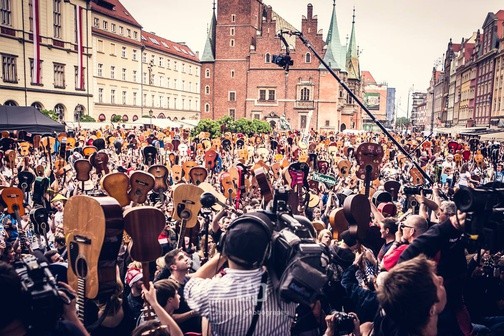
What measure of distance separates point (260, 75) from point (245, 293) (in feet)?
205

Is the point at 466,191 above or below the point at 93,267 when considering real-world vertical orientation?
above

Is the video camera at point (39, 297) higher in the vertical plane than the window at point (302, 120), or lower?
lower

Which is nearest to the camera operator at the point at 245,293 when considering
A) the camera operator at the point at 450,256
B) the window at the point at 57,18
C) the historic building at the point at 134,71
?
the camera operator at the point at 450,256

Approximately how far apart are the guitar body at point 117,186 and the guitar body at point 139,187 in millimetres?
227

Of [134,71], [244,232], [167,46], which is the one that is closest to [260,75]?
[134,71]

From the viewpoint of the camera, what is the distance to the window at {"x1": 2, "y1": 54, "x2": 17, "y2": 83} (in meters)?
39.6

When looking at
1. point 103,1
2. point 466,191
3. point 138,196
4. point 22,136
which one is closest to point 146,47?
point 103,1

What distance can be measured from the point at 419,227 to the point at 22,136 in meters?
21.2

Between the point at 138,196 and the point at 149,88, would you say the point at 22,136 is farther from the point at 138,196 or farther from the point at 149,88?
the point at 149,88

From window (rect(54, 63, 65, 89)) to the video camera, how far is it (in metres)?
47.6

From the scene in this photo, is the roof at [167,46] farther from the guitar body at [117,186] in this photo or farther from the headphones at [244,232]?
the headphones at [244,232]

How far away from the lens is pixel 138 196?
693 cm

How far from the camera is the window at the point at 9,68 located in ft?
130

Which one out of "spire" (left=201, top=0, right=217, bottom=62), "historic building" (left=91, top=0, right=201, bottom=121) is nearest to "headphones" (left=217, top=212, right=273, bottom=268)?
"historic building" (left=91, top=0, right=201, bottom=121)
